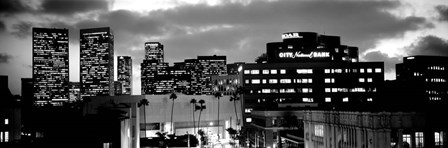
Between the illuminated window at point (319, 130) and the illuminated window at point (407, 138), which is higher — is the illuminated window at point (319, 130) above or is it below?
below

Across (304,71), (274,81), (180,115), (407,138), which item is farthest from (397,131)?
(304,71)

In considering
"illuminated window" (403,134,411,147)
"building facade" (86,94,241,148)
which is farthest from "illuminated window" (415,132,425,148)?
"building facade" (86,94,241,148)

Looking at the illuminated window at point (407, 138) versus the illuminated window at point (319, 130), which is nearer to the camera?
the illuminated window at point (407, 138)

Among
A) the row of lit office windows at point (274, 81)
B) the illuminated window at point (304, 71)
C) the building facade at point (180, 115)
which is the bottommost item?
the building facade at point (180, 115)

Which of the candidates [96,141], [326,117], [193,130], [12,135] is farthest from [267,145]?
[96,141]

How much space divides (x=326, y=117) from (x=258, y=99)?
109323 millimetres

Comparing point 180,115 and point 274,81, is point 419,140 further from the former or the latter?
point 274,81

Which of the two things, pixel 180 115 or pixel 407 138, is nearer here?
pixel 407 138

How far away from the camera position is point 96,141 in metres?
59.9

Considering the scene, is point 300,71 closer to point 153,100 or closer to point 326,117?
point 153,100

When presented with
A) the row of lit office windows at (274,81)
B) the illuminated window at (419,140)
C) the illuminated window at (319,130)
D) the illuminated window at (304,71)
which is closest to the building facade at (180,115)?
the row of lit office windows at (274,81)

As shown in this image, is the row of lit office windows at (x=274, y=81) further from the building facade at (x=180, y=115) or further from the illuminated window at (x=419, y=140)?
the illuminated window at (x=419, y=140)

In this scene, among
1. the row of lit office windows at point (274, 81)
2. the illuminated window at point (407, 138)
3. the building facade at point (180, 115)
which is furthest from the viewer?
the row of lit office windows at point (274, 81)

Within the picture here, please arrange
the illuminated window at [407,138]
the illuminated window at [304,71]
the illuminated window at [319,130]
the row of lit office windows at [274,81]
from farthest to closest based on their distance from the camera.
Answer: the illuminated window at [304,71] < the row of lit office windows at [274,81] < the illuminated window at [319,130] < the illuminated window at [407,138]
